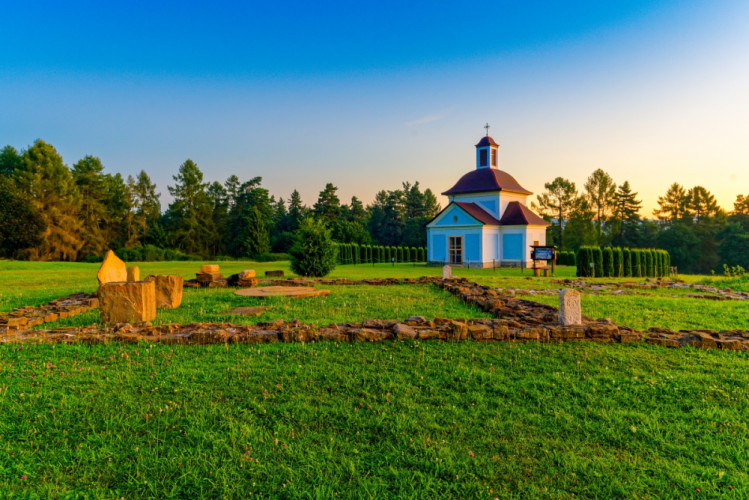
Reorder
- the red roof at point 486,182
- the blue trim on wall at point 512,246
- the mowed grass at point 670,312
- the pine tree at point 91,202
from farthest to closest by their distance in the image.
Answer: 1. the pine tree at point 91,202
2. the red roof at point 486,182
3. the blue trim on wall at point 512,246
4. the mowed grass at point 670,312

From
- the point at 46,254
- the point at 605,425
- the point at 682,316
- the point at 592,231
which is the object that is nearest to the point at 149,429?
the point at 605,425

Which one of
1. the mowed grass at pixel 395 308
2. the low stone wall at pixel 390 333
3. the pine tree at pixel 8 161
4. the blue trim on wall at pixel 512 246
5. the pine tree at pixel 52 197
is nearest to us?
the low stone wall at pixel 390 333

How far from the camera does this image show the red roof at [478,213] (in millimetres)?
31928

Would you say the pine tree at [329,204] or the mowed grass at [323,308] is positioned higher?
the pine tree at [329,204]

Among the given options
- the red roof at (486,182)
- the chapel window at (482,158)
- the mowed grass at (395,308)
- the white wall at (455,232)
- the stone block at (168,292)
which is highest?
the chapel window at (482,158)

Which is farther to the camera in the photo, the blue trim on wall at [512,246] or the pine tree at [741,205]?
the pine tree at [741,205]

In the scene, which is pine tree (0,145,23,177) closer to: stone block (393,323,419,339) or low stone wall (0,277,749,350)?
low stone wall (0,277,749,350)

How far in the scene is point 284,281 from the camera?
1475cm

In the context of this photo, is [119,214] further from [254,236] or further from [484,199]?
[484,199]

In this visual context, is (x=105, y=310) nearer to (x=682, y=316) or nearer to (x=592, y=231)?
(x=682, y=316)

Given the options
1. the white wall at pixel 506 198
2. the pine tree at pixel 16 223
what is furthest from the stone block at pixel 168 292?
the pine tree at pixel 16 223

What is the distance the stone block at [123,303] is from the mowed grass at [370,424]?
1.98 meters

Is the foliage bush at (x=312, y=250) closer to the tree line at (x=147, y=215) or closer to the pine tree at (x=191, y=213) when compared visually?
the tree line at (x=147, y=215)

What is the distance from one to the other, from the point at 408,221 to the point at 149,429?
60987 millimetres
